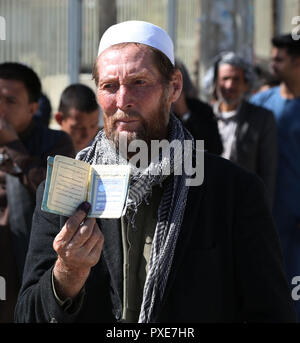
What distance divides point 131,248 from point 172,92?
586 millimetres

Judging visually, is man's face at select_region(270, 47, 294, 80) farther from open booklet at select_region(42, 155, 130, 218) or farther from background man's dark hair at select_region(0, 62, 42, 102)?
open booklet at select_region(42, 155, 130, 218)

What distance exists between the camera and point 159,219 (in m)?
2.20

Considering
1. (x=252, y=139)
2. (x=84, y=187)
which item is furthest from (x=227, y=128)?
(x=84, y=187)

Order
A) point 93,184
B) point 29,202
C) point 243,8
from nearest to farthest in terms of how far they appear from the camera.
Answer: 1. point 93,184
2. point 29,202
3. point 243,8

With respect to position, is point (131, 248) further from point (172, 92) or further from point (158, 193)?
point (172, 92)

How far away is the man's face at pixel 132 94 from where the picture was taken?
225 cm

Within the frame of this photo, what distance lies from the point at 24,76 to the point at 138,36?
1778 millimetres

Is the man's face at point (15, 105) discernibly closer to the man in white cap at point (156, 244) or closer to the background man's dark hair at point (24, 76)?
the background man's dark hair at point (24, 76)

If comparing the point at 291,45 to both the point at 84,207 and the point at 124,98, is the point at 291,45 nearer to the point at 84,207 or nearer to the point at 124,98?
the point at 124,98

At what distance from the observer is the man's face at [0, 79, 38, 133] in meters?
3.82

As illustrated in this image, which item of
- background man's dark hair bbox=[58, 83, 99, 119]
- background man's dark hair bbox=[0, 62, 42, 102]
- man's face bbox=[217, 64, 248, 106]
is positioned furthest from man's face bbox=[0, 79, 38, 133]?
man's face bbox=[217, 64, 248, 106]

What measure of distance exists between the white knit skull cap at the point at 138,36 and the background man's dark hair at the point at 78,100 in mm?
2117
